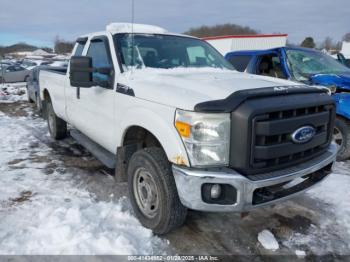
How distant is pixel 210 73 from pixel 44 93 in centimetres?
453

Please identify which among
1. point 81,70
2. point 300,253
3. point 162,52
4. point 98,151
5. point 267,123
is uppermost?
point 162,52

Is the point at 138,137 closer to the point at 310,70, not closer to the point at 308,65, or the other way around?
the point at 310,70

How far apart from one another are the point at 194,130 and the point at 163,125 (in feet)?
1.15

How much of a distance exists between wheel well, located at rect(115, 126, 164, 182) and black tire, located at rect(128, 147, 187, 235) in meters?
0.28

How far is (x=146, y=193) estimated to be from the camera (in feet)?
10.9

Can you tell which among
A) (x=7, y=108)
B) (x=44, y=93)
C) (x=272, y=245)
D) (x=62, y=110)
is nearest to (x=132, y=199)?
(x=272, y=245)

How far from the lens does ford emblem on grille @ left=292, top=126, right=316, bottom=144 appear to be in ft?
9.23

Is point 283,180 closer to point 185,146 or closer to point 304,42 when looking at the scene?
point 185,146

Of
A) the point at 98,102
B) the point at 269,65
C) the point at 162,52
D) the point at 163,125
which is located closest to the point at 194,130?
the point at 163,125

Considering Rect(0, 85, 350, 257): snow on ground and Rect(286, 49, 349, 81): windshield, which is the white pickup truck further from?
Rect(286, 49, 349, 81): windshield

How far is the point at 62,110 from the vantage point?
18.7ft

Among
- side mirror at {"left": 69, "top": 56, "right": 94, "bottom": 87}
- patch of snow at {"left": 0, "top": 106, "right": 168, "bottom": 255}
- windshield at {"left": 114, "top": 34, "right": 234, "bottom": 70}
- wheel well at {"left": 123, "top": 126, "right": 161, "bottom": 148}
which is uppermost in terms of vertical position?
windshield at {"left": 114, "top": 34, "right": 234, "bottom": 70}

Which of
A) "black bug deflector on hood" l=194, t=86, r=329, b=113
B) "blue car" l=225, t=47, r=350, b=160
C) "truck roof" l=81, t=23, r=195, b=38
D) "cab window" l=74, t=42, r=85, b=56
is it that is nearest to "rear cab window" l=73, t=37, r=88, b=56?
"cab window" l=74, t=42, r=85, b=56

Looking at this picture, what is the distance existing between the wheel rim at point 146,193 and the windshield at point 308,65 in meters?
3.63
